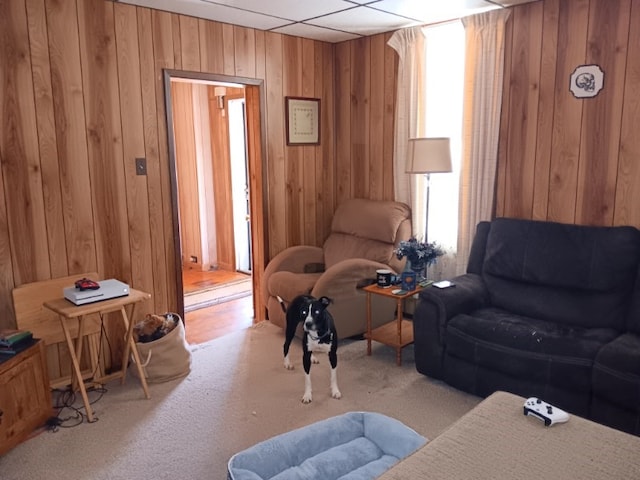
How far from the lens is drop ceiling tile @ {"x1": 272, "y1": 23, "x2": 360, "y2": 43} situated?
162 inches

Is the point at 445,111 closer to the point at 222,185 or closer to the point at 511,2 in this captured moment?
the point at 511,2

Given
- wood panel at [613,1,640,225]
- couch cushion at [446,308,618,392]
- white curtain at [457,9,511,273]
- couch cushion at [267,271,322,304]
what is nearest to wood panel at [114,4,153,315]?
couch cushion at [267,271,322,304]

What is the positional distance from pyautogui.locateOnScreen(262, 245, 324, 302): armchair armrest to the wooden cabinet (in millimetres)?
1790

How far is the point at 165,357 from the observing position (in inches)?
134

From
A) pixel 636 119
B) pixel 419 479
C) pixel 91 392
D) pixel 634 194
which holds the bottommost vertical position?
pixel 91 392

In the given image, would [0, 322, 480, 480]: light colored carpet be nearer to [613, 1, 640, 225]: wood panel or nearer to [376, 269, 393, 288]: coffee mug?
[376, 269, 393, 288]: coffee mug

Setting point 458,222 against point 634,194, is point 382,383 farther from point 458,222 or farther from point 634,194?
point 634,194

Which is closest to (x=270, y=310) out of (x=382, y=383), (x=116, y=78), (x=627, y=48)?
(x=382, y=383)

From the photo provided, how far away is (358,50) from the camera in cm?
457

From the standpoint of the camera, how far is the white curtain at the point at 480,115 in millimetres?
3637

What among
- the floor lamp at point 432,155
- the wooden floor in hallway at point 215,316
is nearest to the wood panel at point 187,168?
the wooden floor in hallway at point 215,316

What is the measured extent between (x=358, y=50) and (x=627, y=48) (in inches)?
84.0

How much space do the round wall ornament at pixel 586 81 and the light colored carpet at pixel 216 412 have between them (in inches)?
78.7

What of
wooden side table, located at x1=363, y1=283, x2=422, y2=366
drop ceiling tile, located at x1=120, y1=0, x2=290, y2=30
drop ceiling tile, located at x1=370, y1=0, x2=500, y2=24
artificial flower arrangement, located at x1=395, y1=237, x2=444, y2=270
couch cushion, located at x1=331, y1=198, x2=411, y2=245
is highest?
drop ceiling tile, located at x1=120, y1=0, x2=290, y2=30
